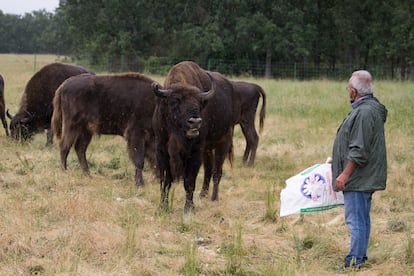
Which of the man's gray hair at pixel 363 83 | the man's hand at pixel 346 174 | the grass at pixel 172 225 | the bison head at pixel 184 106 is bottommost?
the grass at pixel 172 225

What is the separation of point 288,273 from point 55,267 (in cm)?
192

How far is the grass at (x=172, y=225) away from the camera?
5.01 metres

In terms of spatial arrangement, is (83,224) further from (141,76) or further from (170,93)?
(141,76)

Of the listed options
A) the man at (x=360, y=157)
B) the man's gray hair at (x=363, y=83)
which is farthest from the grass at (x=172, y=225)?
the man's gray hair at (x=363, y=83)

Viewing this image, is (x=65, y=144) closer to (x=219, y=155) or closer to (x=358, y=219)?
(x=219, y=155)

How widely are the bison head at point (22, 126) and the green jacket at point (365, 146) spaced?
8.51 m

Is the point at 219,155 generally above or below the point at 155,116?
below

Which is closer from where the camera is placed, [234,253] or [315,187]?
[234,253]

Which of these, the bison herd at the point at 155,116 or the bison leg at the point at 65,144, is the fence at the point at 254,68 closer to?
the bison herd at the point at 155,116

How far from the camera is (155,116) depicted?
6926mm

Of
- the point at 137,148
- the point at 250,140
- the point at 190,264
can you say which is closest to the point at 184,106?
the point at 190,264

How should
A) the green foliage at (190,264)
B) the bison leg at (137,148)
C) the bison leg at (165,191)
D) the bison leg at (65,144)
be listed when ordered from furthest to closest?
the bison leg at (65,144), the bison leg at (137,148), the bison leg at (165,191), the green foliage at (190,264)

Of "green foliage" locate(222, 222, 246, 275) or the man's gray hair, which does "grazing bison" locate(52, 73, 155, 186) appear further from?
the man's gray hair

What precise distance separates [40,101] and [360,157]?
8.74 metres
